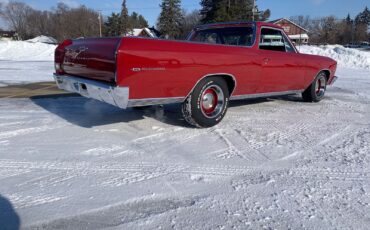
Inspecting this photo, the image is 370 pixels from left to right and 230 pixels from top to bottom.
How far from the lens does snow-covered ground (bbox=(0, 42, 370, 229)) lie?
261 centimetres

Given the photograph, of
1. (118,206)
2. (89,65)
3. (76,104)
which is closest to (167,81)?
(89,65)

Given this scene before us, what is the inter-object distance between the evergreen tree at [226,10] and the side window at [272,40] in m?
34.5

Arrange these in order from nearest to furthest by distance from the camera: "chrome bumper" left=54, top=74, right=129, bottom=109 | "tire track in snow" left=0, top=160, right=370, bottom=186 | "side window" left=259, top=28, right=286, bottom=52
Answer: "tire track in snow" left=0, top=160, right=370, bottom=186 → "chrome bumper" left=54, top=74, right=129, bottom=109 → "side window" left=259, top=28, right=286, bottom=52

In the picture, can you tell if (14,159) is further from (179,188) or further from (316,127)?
(316,127)

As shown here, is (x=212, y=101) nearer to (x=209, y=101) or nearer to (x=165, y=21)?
(x=209, y=101)

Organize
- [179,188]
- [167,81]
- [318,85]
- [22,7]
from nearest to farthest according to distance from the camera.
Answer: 1. [179,188]
2. [167,81]
3. [318,85]
4. [22,7]

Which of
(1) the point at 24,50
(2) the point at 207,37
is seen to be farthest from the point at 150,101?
(1) the point at 24,50

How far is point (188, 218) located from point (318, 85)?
20.5 ft

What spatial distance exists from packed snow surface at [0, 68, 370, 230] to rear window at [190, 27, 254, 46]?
1.35 metres

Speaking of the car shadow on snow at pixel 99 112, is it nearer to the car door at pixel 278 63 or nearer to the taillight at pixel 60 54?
the taillight at pixel 60 54

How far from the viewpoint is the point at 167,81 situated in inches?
167

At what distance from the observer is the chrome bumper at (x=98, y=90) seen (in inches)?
154

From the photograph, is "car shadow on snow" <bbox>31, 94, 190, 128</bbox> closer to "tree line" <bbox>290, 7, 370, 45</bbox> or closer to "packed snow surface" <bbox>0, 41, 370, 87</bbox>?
"packed snow surface" <bbox>0, 41, 370, 87</bbox>

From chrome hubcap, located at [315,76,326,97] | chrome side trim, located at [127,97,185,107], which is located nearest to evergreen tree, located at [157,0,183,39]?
chrome hubcap, located at [315,76,326,97]
